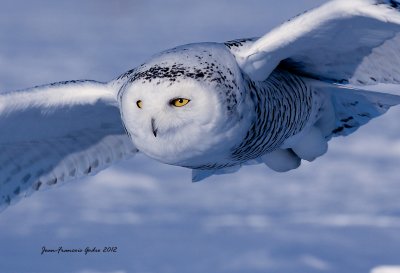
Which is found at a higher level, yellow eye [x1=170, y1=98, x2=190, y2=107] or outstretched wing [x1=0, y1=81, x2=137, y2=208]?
yellow eye [x1=170, y1=98, x2=190, y2=107]

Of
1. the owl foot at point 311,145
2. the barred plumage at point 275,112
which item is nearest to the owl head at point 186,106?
the barred plumage at point 275,112

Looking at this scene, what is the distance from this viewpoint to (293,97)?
15.7 ft

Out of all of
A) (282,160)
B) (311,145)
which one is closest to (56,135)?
(282,160)

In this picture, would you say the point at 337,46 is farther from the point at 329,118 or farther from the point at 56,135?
the point at 56,135

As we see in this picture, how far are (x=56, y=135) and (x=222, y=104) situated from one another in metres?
1.85

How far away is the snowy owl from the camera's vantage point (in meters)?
3.98

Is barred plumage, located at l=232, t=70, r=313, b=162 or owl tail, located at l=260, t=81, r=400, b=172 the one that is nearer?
barred plumage, located at l=232, t=70, r=313, b=162

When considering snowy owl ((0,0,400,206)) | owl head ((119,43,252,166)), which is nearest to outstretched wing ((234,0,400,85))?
snowy owl ((0,0,400,206))

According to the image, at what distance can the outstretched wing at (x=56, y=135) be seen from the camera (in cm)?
489

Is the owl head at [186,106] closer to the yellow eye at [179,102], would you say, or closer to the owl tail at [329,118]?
the yellow eye at [179,102]

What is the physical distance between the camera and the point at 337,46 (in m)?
4.71

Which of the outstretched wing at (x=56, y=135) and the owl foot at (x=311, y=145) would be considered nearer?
the outstretched wing at (x=56, y=135)

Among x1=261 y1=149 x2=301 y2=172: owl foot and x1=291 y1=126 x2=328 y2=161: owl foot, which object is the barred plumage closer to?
x1=291 y1=126 x2=328 y2=161: owl foot

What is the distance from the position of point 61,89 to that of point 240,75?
3.86ft
